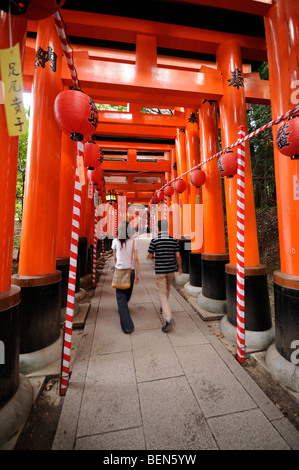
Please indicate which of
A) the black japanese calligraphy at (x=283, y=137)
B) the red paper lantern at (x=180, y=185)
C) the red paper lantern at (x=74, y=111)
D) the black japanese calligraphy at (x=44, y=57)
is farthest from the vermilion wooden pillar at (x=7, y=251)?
the red paper lantern at (x=180, y=185)

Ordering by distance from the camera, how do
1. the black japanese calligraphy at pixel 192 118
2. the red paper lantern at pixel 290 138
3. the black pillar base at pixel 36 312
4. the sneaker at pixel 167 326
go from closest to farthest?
the red paper lantern at pixel 290 138
the black pillar base at pixel 36 312
the sneaker at pixel 167 326
the black japanese calligraphy at pixel 192 118

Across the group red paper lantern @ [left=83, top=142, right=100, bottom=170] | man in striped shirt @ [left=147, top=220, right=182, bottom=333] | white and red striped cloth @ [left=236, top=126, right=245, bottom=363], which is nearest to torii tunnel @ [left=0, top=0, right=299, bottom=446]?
white and red striped cloth @ [left=236, top=126, right=245, bottom=363]

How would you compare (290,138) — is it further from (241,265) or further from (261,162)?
(261,162)

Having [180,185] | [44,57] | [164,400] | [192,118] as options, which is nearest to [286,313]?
[164,400]

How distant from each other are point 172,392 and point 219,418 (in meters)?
0.59

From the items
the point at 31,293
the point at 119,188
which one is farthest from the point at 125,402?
the point at 119,188

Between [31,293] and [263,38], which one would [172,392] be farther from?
[263,38]

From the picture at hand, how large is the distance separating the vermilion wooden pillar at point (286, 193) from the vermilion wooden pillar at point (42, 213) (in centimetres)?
358

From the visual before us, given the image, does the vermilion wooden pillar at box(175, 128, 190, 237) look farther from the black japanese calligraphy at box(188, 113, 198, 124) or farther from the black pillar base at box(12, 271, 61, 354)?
the black pillar base at box(12, 271, 61, 354)

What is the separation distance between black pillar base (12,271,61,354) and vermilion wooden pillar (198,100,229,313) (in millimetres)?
3590

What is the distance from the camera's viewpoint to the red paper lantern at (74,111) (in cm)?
274

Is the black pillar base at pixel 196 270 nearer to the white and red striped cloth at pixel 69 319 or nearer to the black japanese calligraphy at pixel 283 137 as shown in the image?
the black japanese calligraphy at pixel 283 137
